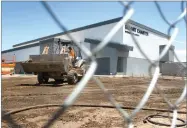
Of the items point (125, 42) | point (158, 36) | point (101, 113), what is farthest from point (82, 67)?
point (158, 36)

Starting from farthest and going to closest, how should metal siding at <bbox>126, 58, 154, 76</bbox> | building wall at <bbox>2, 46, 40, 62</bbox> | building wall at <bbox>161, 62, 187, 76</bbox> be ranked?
building wall at <bbox>2, 46, 40, 62</bbox> < building wall at <bbox>161, 62, 187, 76</bbox> < metal siding at <bbox>126, 58, 154, 76</bbox>

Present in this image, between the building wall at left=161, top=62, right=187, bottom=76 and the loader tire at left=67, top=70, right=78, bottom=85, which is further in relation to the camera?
the building wall at left=161, top=62, right=187, bottom=76

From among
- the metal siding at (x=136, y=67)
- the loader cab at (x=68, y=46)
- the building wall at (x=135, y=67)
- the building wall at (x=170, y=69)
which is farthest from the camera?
the building wall at (x=170, y=69)

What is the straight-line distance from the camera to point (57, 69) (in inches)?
578

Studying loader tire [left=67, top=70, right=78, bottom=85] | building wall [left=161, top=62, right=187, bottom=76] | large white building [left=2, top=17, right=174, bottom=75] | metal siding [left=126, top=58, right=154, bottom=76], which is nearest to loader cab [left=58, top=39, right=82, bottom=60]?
loader tire [left=67, top=70, right=78, bottom=85]

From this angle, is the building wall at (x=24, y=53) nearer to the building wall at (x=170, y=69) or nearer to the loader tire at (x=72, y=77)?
the building wall at (x=170, y=69)

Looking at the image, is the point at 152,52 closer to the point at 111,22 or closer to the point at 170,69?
the point at 170,69

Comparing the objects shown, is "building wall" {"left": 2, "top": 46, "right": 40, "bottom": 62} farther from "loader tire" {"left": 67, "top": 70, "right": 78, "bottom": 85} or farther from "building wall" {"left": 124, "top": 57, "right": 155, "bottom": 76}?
"loader tire" {"left": 67, "top": 70, "right": 78, "bottom": 85}

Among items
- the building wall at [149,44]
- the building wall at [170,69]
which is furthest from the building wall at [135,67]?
the building wall at [170,69]

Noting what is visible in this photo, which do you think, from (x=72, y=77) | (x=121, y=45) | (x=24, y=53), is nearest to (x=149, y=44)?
(x=121, y=45)

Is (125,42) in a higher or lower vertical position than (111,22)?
Result: lower

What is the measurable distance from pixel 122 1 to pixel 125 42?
1430 inches

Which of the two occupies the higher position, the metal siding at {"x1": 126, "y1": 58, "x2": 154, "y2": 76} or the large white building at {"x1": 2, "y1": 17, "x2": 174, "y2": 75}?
the large white building at {"x1": 2, "y1": 17, "x2": 174, "y2": 75}

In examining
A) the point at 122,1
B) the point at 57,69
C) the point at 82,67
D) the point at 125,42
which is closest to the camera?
the point at 122,1
